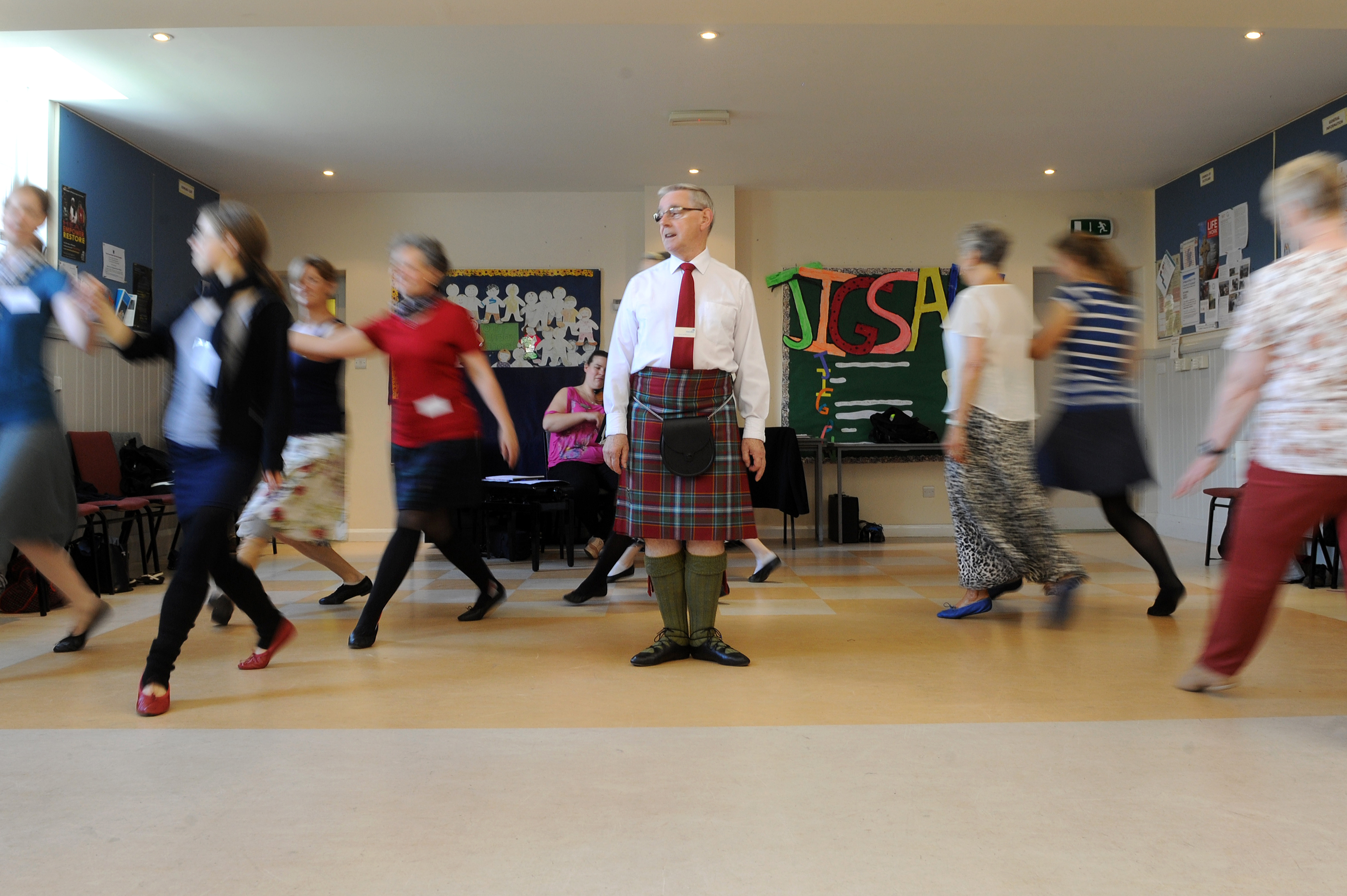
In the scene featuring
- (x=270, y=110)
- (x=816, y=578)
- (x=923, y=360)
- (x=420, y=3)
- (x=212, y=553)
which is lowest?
(x=816, y=578)

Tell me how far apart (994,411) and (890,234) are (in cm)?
485

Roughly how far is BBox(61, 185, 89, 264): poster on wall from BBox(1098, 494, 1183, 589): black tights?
5950 mm

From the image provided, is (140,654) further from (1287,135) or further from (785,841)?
(1287,135)

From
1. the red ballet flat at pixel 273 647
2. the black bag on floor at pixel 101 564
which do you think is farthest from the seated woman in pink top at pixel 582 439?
the red ballet flat at pixel 273 647

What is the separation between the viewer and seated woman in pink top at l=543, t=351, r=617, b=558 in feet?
18.0

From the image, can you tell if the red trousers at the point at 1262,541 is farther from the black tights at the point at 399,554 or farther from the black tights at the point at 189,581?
the black tights at the point at 189,581

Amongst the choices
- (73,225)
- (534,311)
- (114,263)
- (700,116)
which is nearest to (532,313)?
(534,311)

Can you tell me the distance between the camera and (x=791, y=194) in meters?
7.92

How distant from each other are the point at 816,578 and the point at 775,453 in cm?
160

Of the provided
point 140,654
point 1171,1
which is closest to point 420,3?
point 140,654

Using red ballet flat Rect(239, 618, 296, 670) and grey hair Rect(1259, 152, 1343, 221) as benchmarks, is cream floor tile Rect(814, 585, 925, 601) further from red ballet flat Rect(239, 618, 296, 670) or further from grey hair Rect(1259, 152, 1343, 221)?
grey hair Rect(1259, 152, 1343, 221)

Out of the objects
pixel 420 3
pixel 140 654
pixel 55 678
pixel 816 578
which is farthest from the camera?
pixel 816 578

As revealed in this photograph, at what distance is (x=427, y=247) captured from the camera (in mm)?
3131

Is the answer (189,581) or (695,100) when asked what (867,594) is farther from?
(695,100)
